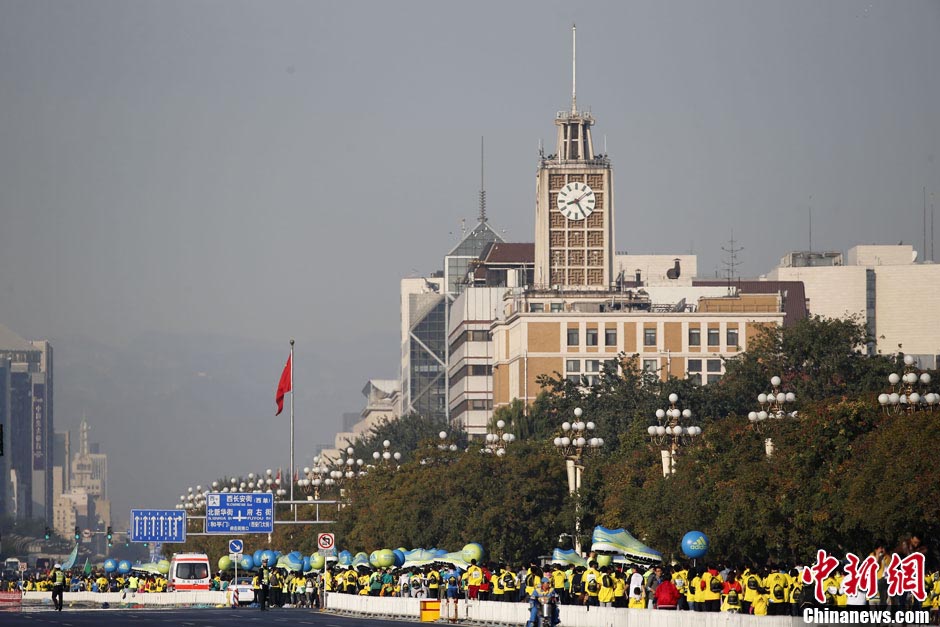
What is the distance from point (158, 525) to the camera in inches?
4178

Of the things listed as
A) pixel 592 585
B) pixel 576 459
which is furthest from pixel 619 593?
pixel 576 459

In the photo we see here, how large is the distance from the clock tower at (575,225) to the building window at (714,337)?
12835mm

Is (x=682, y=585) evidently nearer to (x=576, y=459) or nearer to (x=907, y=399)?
Result: (x=907, y=399)

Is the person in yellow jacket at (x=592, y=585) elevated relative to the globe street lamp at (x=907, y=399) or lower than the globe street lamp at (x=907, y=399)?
lower

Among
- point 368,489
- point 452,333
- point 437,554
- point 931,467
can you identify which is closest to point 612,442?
point 368,489

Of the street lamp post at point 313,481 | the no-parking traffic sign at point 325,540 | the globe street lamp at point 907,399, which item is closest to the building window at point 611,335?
the street lamp post at point 313,481

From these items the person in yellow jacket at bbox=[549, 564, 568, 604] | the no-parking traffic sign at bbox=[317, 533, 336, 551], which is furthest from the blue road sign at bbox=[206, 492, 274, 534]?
the person in yellow jacket at bbox=[549, 564, 568, 604]

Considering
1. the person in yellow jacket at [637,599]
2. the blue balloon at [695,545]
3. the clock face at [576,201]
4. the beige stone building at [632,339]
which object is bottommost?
the person in yellow jacket at [637,599]

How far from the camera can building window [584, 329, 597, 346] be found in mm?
158375

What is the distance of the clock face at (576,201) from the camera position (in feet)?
553

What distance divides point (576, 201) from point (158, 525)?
7041 centimetres

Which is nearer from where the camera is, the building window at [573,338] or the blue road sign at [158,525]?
the blue road sign at [158,525]

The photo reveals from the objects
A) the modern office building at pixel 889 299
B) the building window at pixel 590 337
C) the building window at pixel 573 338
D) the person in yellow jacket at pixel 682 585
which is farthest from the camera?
the modern office building at pixel 889 299

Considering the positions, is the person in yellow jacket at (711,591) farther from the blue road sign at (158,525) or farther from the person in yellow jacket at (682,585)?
the blue road sign at (158,525)
